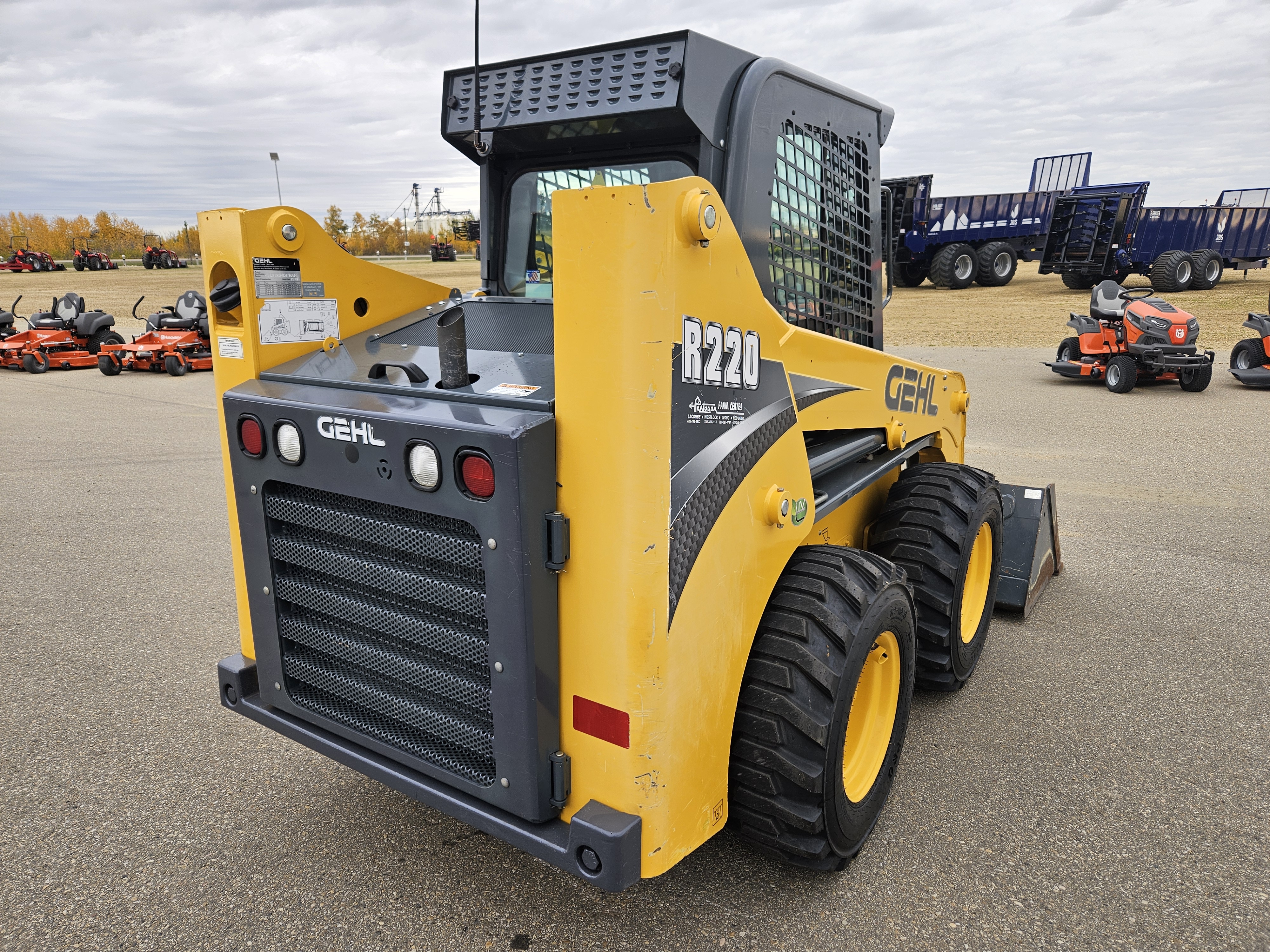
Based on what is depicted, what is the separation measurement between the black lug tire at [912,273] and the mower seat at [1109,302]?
15968 mm

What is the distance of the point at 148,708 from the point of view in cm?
364

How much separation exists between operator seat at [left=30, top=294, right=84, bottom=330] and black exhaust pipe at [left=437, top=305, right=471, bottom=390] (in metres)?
16.8

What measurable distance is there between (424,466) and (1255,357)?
45.5ft

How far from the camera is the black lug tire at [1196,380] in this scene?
11719 millimetres

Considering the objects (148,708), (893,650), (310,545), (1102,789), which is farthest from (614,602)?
(148,708)

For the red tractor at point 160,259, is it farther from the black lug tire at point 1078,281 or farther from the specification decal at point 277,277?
the specification decal at point 277,277

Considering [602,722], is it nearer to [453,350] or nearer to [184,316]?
[453,350]

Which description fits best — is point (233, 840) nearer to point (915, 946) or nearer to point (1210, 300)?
point (915, 946)

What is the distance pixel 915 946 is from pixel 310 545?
205 cm

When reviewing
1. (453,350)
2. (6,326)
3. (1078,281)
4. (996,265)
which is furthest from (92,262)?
(453,350)

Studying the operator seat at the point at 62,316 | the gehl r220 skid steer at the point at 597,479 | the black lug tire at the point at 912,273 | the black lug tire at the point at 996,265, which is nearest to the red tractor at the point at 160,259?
the operator seat at the point at 62,316

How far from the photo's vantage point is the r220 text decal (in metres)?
1.98

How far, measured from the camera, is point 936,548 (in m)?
3.49

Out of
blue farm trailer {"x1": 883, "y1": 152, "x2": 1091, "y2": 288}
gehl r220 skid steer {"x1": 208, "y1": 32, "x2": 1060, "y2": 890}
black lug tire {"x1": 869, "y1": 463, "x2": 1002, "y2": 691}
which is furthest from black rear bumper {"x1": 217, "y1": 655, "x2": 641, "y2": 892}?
blue farm trailer {"x1": 883, "y1": 152, "x2": 1091, "y2": 288}
